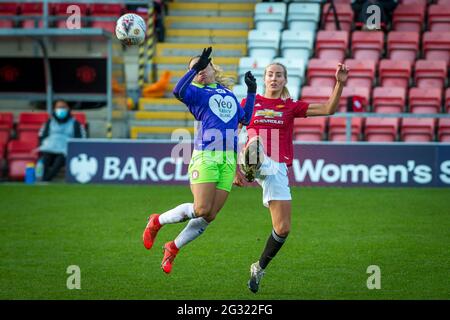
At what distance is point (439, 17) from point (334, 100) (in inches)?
594

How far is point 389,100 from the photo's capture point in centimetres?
2214

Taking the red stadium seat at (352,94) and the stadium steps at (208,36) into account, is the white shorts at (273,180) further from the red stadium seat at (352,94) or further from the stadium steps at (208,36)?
the stadium steps at (208,36)

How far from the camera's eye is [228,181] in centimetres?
948

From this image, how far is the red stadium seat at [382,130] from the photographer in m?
21.6

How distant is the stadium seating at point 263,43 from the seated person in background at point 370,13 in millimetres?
1970

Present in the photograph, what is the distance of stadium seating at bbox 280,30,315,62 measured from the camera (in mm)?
23625

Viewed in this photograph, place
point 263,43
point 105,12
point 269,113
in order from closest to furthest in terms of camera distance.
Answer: point 269,113 → point 263,43 → point 105,12

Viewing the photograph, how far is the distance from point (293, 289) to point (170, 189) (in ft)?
32.2

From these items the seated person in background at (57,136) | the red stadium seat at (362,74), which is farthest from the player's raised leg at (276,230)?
the red stadium seat at (362,74)

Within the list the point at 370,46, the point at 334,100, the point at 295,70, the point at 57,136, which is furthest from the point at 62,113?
the point at 334,100

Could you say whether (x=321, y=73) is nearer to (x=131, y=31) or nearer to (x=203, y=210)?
(x=131, y=31)

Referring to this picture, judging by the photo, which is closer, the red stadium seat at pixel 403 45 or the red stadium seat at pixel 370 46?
the red stadium seat at pixel 403 45

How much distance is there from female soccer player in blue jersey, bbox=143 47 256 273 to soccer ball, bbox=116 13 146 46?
1.38m

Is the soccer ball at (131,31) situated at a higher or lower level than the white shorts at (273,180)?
higher
